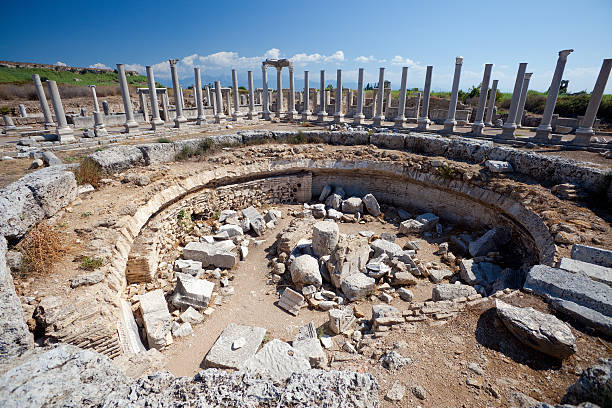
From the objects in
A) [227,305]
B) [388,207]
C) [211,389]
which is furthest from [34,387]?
[388,207]

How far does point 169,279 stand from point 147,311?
1.45 meters

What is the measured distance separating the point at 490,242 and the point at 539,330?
4.69 metres

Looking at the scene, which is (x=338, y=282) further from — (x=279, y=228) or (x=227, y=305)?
(x=279, y=228)

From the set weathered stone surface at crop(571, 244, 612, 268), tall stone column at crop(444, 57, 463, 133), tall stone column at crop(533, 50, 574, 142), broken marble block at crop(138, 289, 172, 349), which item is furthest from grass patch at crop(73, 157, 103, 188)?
tall stone column at crop(533, 50, 574, 142)

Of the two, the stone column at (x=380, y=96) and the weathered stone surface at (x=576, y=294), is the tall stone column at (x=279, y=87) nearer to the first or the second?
the stone column at (x=380, y=96)

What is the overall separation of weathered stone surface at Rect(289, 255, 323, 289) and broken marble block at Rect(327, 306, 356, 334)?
115cm

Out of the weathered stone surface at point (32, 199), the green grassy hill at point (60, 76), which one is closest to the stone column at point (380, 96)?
the weathered stone surface at point (32, 199)

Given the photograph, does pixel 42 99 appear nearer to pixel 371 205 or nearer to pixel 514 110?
pixel 371 205

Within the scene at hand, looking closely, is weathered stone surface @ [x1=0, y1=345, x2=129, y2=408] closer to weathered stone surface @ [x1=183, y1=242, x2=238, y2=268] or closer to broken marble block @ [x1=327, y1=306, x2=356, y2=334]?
broken marble block @ [x1=327, y1=306, x2=356, y2=334]

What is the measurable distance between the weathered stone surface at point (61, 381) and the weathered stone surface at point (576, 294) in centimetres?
510

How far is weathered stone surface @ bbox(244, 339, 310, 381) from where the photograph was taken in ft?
13.8

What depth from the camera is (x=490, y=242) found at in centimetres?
759

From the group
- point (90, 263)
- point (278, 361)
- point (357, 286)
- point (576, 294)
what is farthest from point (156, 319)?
point (576, 294)

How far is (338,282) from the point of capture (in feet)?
21.3
